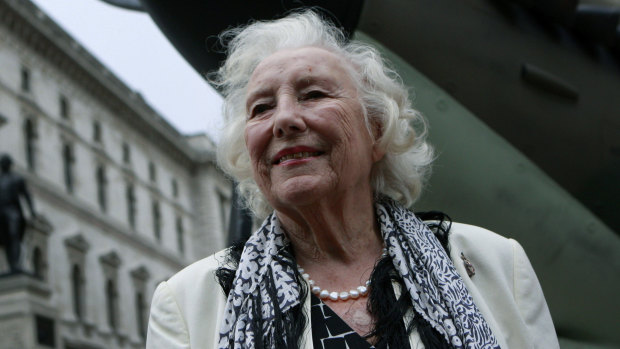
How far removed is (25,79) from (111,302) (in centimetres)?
878

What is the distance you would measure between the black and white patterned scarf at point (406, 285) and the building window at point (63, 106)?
3070 centimetres

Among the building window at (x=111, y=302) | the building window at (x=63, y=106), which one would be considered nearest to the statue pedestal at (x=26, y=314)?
the building window at (x=111, y=302)

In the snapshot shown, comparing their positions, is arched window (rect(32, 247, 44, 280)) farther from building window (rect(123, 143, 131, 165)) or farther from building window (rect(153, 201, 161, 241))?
building window (rect(153, 201, 161, 241))

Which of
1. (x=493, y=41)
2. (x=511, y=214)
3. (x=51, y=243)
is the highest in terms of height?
(x=51, y=243)

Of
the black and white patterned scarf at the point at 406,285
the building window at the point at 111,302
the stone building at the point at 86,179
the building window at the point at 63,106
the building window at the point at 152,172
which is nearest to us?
the black and white patterned scarf at the point at 406,285

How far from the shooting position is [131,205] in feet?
120

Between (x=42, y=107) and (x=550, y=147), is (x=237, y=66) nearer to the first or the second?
(x=550, y=147)

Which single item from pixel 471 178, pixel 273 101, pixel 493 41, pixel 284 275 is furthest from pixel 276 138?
pixel 493 41

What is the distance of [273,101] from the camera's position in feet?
6.85

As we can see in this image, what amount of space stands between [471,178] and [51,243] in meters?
27.2

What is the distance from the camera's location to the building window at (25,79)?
29156 mm

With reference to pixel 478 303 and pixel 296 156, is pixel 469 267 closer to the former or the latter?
pixel 478 303

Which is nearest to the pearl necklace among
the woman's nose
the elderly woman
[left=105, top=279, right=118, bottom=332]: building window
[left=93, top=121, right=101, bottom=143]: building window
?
the elderly woman

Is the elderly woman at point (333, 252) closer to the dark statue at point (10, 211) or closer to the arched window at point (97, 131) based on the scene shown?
the dark statue at point (10, 211)
